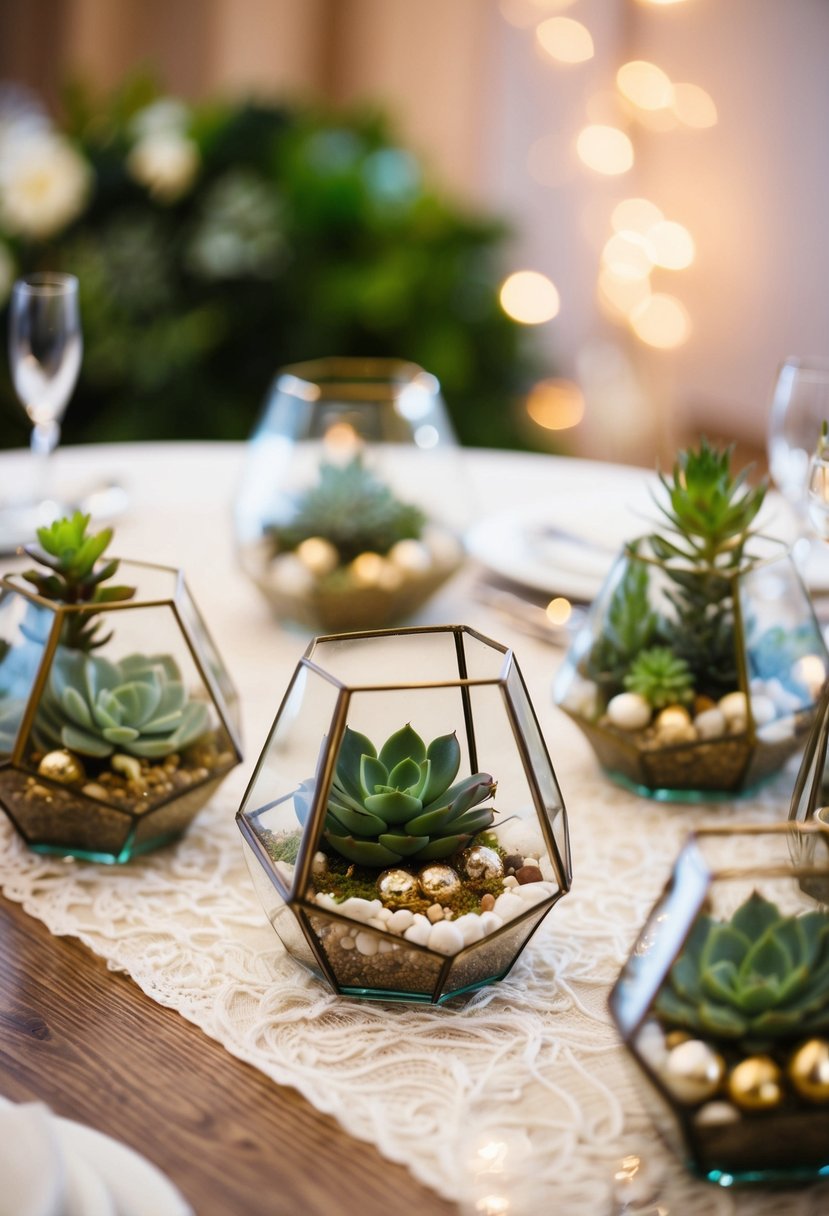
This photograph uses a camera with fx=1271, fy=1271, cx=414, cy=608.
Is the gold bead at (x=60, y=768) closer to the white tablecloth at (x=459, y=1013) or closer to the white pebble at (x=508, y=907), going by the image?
the white tablecloth at (x=459, y=1013)

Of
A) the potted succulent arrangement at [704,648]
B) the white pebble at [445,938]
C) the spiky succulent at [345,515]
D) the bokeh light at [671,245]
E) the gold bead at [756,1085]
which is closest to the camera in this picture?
the gold bead at [756,1085]

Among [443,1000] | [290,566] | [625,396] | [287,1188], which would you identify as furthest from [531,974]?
[625,396]

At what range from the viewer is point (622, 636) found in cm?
91

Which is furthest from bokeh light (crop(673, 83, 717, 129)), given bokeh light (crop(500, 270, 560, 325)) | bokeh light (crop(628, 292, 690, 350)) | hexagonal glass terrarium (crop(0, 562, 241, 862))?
hexagonal glass terrarium (crop(0, 562, 241, 862))

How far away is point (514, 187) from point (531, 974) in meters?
3.47

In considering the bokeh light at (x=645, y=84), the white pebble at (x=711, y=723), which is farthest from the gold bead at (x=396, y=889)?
the bokeh light at (x=645, y=84)

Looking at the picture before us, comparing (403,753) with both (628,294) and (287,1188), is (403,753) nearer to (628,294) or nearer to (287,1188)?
(287,1188)

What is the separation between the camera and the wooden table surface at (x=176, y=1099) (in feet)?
1.79

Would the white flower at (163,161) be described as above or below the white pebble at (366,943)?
above

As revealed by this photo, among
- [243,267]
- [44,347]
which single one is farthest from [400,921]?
[243,267]

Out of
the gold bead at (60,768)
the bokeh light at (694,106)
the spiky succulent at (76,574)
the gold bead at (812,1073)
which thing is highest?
the bokeh light at (694,106)

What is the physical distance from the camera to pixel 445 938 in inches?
25.2

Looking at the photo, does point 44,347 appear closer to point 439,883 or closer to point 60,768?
point 60,768

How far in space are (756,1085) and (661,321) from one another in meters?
3.46
